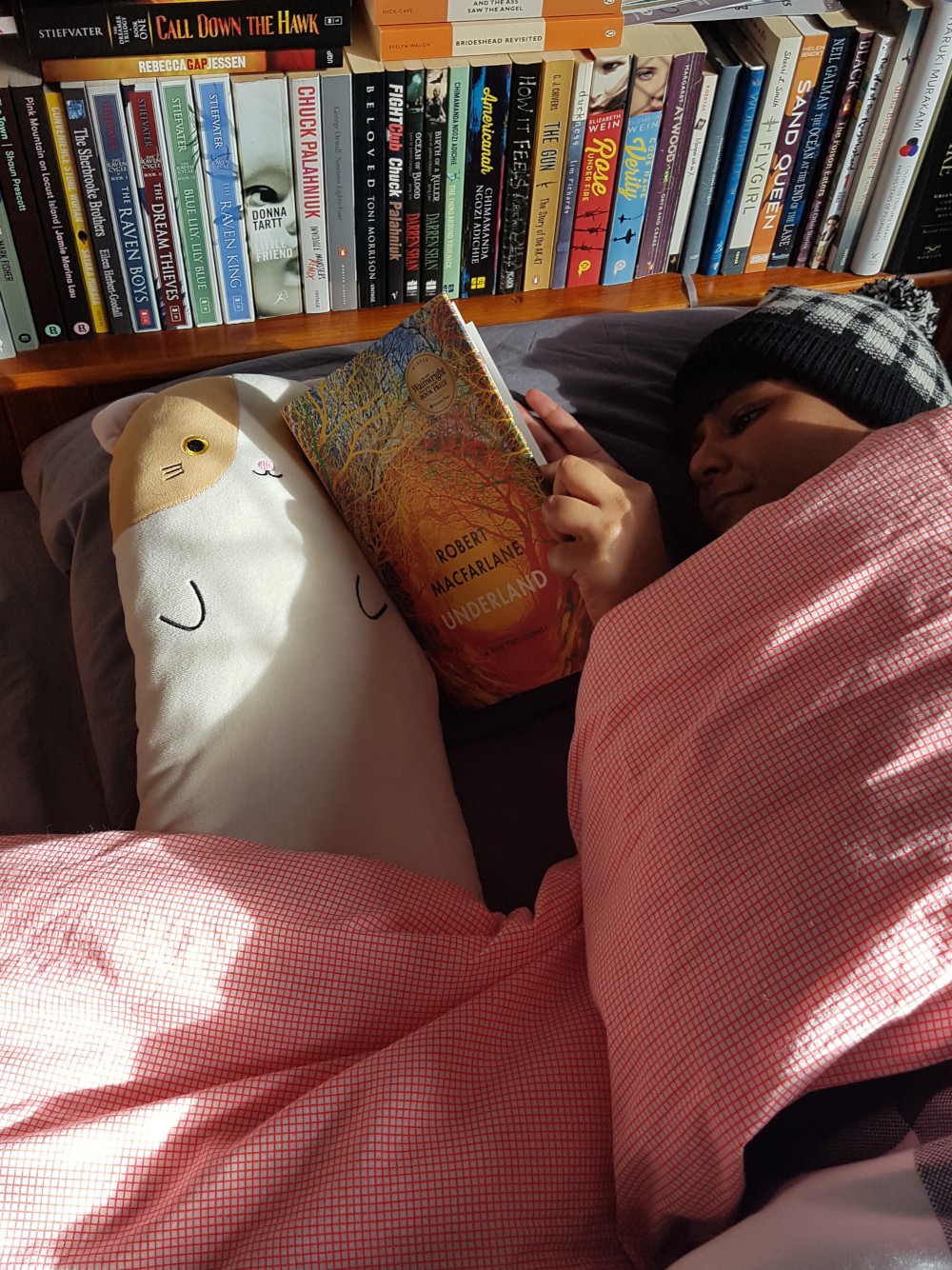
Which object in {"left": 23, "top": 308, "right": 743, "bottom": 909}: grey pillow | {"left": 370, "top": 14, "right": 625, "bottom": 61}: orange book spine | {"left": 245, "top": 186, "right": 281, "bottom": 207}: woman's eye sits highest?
{"left": 370, "top": 14, "right": 625, "bottom": 61}: orange book spine

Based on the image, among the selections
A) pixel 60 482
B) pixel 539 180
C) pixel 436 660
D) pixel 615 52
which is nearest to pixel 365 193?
pixel 539 180

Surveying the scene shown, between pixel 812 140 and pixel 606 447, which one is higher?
pixel 812 140

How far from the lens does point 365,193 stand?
46.1 inches

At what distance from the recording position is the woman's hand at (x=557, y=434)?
1.01 m

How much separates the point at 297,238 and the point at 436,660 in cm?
54

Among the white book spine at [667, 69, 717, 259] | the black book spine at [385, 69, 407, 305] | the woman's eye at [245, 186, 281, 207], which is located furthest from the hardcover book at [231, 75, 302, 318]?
the white book spine at [667, 69, 717, 259]

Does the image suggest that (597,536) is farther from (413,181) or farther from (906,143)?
(906,143)

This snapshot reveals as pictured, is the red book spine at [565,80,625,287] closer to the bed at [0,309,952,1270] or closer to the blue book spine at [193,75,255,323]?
the blue book spine at [193,75,255,323]

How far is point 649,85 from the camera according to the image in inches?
45.4

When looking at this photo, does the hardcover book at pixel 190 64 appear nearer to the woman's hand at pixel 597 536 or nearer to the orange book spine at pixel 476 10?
the orange book spine at pixel 476 10

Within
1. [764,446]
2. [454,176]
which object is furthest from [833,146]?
[764,446]

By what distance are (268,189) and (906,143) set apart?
2.48 feet

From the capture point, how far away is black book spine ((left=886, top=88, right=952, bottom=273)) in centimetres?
128

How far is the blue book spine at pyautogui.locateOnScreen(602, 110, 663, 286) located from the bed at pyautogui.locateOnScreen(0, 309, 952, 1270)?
0.63 meters
